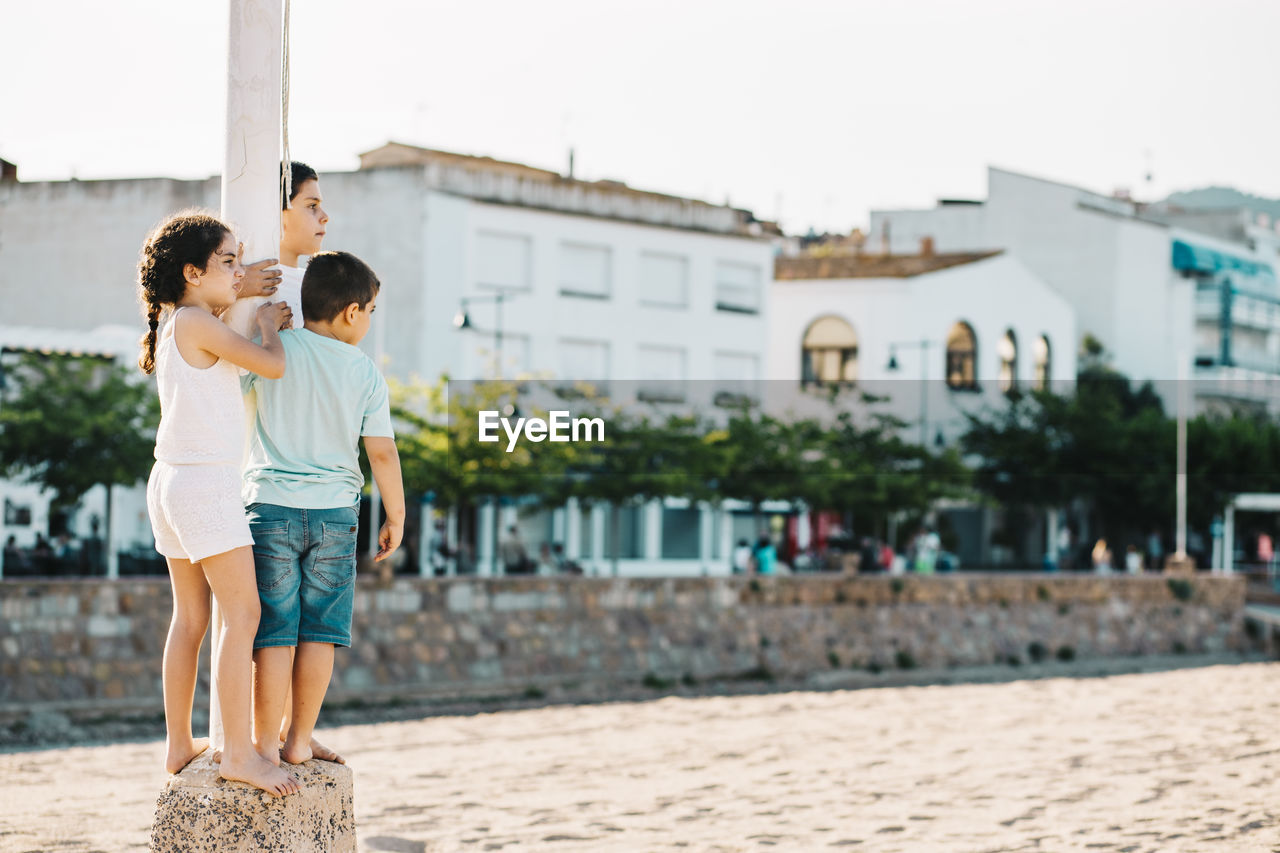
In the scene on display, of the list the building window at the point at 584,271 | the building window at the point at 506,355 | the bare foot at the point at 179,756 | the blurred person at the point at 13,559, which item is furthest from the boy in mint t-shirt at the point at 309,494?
the building window at the point at 584,271

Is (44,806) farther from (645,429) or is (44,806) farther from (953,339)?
(953,339)

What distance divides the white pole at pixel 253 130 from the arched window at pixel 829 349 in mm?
42018

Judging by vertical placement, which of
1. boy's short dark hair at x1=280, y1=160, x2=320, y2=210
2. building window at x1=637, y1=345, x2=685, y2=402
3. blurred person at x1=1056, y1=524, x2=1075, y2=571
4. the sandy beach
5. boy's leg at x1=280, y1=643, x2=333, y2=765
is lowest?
the sandy beach

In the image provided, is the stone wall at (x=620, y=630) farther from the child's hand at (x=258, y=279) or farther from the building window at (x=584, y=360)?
the child's hand at (x=258, y=279)

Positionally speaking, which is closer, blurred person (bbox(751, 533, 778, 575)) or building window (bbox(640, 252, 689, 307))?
blurred person (bbox(751, 533, 778, 575))

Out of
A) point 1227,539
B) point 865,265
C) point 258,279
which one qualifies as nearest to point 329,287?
point 258,279

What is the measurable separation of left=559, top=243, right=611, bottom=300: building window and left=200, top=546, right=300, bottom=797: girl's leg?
1388 inches

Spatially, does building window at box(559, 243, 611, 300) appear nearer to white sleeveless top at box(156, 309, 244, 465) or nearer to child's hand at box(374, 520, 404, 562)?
child's hand at box(374, 520, 404, 562)

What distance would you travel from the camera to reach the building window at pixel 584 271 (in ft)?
132

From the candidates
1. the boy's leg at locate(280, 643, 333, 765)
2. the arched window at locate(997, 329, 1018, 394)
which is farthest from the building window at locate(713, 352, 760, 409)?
the boy's leg at locate(280, 643, 333, 765)

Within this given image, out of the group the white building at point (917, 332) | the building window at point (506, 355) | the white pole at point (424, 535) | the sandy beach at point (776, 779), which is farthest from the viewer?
the white building at point (917, 332)

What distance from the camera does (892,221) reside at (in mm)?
60594

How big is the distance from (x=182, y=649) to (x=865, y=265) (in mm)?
43793

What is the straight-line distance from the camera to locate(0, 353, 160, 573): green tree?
87.0 feet
